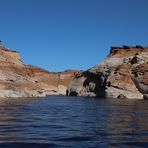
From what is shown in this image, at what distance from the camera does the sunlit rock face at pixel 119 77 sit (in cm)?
10544

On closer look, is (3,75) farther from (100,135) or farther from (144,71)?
(100,135)

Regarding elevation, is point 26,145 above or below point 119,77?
below

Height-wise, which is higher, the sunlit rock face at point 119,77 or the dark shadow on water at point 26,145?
the sunlit rock face at point 119,77

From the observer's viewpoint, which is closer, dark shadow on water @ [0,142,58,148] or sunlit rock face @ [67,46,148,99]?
dark shadow on water @ [0,142,58,148]

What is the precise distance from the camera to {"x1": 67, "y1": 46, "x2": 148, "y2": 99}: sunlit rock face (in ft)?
346

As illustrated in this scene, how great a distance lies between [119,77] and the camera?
111 m

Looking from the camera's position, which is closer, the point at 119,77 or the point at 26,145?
the point at 26,145

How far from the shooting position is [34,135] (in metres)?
20.6

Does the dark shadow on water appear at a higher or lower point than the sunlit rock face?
lower

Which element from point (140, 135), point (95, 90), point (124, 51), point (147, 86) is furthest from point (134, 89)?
point (140, 135)

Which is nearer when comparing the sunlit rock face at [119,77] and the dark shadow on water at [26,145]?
the dark shadow on water at [26,145]

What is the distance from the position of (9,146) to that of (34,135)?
11.8 ft

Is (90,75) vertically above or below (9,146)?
above

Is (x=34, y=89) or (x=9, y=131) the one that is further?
(x=34, y=89)
